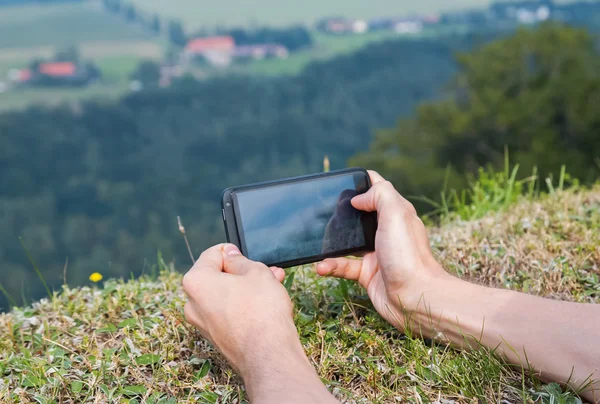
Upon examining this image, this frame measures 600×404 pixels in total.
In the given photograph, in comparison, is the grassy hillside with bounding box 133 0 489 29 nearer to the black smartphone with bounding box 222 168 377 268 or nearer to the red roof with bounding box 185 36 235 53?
the red roof with bounding box 185 36 235 53

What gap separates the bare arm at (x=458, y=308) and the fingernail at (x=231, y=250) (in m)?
0.31

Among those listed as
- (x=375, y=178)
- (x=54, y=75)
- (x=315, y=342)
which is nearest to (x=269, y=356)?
(x=315, y=342)

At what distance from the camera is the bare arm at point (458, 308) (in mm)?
1590

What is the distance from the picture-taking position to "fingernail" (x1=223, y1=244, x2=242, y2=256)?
1786 millimetres

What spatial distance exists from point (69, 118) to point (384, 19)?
40.8m

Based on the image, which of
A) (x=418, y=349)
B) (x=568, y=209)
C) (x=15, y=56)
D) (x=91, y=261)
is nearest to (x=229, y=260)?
(x=418, y=349)

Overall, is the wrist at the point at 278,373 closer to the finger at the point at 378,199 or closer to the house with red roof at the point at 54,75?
the finger at the point at 378,199

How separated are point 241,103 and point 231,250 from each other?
218ft

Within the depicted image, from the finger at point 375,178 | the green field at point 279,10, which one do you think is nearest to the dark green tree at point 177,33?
the green field at point 279,10

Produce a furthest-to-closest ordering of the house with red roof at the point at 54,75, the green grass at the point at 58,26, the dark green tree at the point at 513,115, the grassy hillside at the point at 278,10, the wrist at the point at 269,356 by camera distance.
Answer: the grassy hillside at the point at 278,10
the green grass at the point at 58,26
the house with red roof at the point at 54,75
the dark green tree at the point at 513,115
the wrist at the point at 269,356

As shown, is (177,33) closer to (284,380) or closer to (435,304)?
(435,304)

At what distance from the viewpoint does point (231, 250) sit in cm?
179

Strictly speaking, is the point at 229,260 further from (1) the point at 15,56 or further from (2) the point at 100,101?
(1) the point at 15,56

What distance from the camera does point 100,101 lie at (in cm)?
6266
